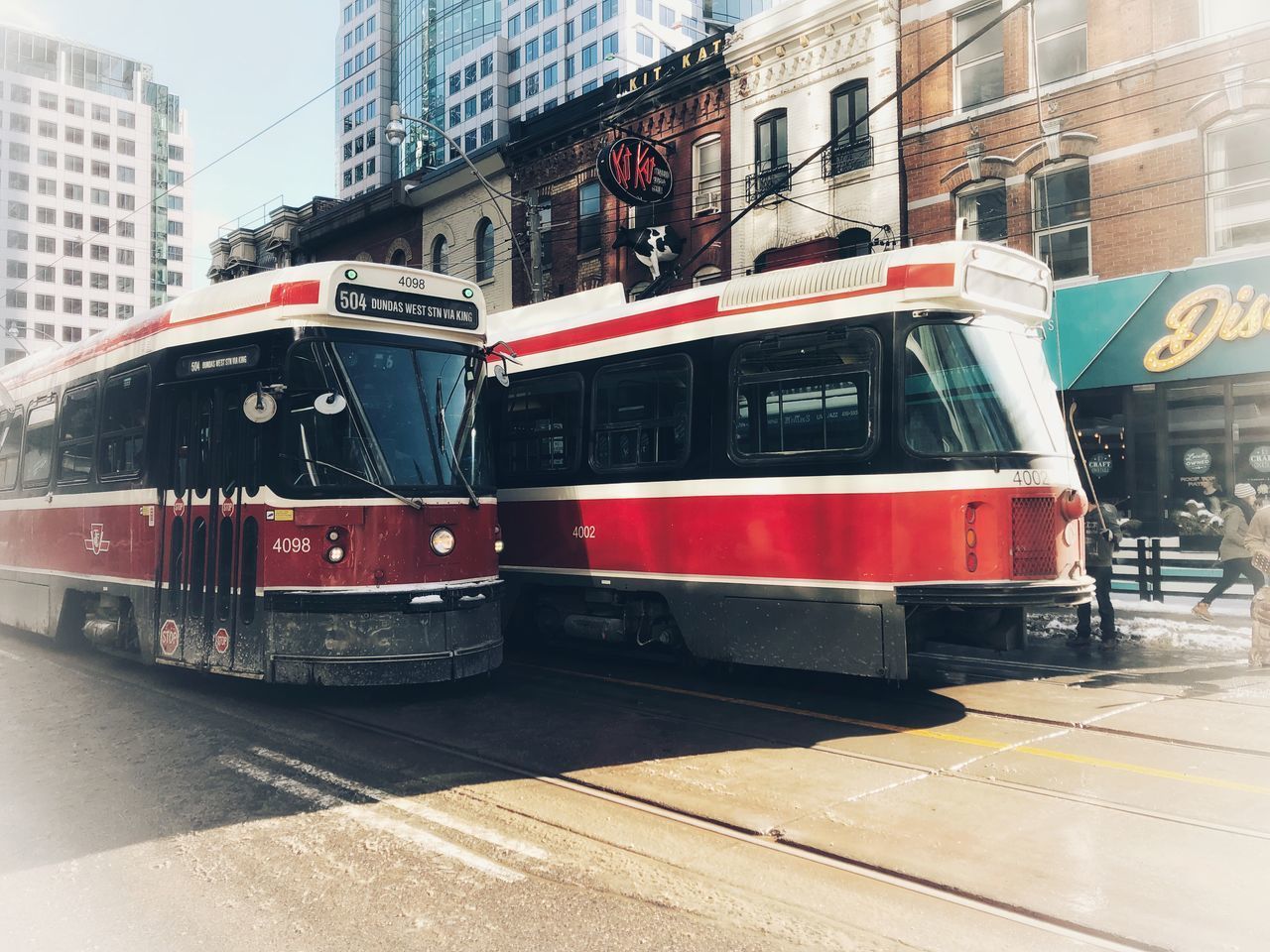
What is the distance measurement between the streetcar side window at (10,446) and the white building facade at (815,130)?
40.8 ft

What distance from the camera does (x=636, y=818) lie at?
5.21 meters

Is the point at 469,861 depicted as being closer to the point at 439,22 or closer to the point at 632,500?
the point at 632,500

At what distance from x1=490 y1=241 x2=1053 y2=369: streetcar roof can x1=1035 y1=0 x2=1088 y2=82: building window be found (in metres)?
10.2

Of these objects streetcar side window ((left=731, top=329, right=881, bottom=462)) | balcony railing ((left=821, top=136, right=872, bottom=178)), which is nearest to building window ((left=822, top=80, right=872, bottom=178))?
balcony railing ((left=821, top=136, right=872, bottom=178))

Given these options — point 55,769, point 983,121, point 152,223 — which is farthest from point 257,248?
point 152,223

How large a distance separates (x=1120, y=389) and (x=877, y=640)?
10.7m

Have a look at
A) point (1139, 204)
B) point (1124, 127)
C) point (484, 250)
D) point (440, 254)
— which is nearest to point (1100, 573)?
point (1139, 204)

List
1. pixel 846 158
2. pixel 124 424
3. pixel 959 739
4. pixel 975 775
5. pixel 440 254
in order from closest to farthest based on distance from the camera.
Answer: pixel 975 775 → pixel 959 739 → pixel 124 424 → pixel 846 158 → pixel 440 254

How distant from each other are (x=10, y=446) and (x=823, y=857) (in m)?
11.7

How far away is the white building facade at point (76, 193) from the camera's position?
3536 inches

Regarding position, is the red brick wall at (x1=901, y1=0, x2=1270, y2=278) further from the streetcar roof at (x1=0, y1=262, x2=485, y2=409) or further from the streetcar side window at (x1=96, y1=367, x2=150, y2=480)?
the streetcar side window at (x1=96, y1=367, x2=150, y2=480)

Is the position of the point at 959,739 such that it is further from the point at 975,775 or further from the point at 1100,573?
the point at 1100,573

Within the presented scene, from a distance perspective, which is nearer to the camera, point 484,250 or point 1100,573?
point 1100,573

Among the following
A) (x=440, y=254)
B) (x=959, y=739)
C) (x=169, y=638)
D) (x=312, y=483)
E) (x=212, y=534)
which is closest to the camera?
(x=959, y=739)
